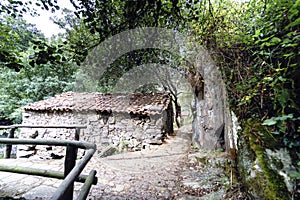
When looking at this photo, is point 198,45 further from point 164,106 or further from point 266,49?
point 164,106

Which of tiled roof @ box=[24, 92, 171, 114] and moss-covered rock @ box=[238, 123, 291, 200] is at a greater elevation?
tiled roof @ box=[24, 92, 171, 114]

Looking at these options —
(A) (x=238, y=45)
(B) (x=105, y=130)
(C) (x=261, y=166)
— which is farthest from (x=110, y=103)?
(C) (x=261, y=166)

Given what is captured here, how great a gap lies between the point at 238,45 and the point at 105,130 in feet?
16.7

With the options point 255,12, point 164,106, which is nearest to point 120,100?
point 164,106

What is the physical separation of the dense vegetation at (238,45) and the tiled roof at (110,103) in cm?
298

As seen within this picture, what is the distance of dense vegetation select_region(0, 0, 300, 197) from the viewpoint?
1363mm

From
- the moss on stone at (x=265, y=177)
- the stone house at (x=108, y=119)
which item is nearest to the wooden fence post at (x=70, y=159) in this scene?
the moss on stone at (x=265, y=177)

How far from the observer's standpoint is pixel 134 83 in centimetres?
799

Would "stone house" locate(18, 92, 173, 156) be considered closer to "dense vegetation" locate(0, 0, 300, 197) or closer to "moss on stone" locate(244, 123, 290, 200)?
"dense vegetation" locate(0, 0, 300, 197)

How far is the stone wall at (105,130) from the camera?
5.52 m

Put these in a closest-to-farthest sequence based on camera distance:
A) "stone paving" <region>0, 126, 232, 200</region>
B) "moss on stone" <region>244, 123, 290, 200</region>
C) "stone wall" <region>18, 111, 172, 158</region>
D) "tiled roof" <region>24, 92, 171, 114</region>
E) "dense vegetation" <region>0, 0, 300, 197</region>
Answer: "moss on stone" <region>244, 123, 290, 200</region>, "dense vegetation" <region>0, 0, 300, 197</region>, "stone paving" <region>0, 126, 232, 200</region>, "stone wall" <region>18, 111, 172, 158</region>, "tiled roof" <region>24, 92, 171, 114</region>

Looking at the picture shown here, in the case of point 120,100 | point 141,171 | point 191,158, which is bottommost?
point 141,171

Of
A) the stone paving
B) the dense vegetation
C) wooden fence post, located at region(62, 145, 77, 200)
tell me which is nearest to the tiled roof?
the stone paving

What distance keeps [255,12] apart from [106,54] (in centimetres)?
389
